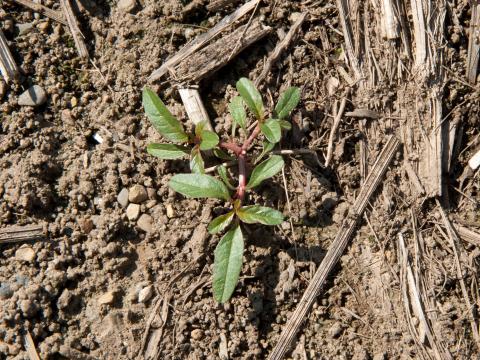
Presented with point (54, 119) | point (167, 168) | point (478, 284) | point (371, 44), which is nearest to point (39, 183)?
point (54, 119)

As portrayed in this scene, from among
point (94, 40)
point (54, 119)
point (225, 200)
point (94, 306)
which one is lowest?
point (94, 306)

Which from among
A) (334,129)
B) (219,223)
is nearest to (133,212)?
(219,223)

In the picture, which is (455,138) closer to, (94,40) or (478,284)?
(478,284)

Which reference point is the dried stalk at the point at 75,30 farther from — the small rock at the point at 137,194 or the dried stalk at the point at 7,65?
the small rock at the point at 137,194

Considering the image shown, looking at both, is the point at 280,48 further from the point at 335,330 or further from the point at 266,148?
the point at 335,330

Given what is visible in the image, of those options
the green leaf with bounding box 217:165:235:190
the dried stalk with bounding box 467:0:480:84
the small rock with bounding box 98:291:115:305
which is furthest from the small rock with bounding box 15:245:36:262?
the dried stalk with bounding box 467:0:480:84

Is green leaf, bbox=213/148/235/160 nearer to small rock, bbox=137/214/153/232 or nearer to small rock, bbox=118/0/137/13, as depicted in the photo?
small rock, bbox=137/214/153/232
